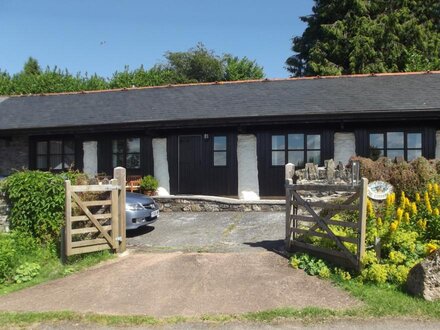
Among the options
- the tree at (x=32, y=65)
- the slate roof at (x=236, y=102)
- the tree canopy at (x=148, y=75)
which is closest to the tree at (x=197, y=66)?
the tree canopy at (x=148, y=75)

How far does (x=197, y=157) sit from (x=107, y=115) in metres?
3.76

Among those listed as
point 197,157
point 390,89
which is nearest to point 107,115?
point 197,157

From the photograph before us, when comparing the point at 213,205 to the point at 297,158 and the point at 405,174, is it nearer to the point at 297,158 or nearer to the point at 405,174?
the point at 297,158

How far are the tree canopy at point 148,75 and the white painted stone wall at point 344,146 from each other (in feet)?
67.6

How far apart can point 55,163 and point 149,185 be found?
14.4 feet

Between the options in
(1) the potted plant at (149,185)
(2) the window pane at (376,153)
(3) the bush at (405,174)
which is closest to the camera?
(3) the bush at (405,174)

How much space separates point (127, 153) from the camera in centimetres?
1750

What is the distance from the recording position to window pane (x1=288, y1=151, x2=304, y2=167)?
15.8m

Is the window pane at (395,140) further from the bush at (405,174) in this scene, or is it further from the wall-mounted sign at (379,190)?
the wall-mounted sign at (379,190)

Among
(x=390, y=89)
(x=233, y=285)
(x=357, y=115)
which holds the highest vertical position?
(x=390, y=89)

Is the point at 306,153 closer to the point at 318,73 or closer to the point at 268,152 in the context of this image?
the point at 268,152

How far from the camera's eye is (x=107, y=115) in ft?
58.0

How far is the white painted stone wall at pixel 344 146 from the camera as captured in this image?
15516 mm

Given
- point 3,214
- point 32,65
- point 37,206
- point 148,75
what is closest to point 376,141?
point 37,206
